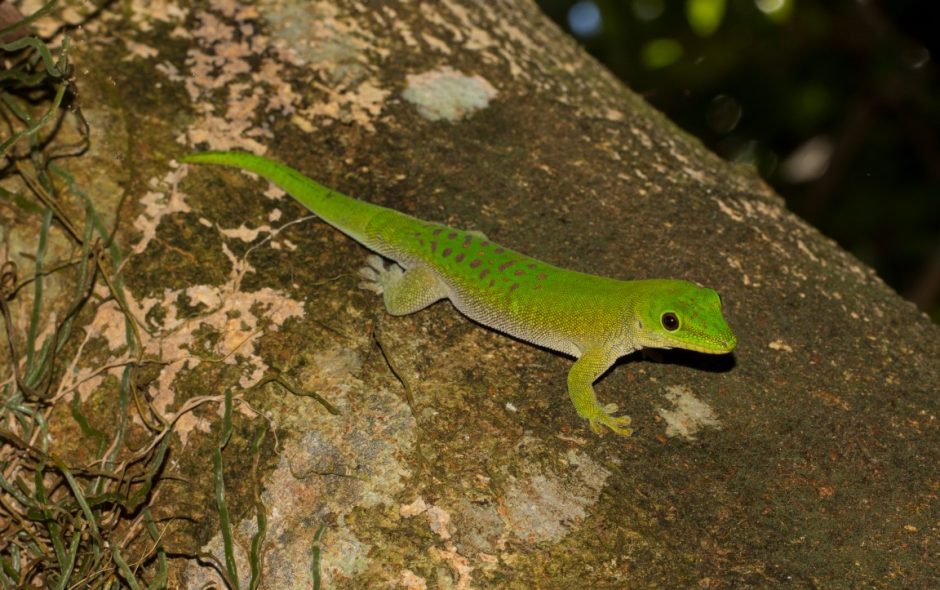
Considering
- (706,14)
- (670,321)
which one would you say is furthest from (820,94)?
(670,321)

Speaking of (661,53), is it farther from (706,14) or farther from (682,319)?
(682,319)

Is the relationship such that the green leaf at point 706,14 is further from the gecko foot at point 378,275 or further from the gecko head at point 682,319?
the gecko foot at point 378,275

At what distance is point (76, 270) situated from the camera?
8.70 ft

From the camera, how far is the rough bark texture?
7.27 feet

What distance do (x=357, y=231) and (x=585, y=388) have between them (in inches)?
39.9

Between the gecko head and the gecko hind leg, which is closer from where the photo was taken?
the gecko head

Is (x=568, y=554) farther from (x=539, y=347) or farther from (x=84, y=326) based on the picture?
(x=84, y=326)

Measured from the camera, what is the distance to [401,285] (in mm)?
2830

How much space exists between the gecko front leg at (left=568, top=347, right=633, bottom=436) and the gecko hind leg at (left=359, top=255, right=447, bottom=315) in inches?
22.7

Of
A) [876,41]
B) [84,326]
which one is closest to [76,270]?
[84,326]

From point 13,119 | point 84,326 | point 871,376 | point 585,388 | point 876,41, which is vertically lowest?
point 84,326

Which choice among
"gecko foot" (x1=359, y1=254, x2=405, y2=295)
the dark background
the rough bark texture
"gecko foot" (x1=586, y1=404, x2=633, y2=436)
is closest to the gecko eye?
the rough bark texture

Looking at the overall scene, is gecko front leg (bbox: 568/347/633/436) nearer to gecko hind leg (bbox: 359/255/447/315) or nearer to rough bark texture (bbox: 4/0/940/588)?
rough bark texture (bbox: 4/0/940/588)

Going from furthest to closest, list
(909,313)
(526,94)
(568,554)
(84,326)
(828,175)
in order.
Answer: (828,175), (526,94), (909,313), (84,326), (568,554)
